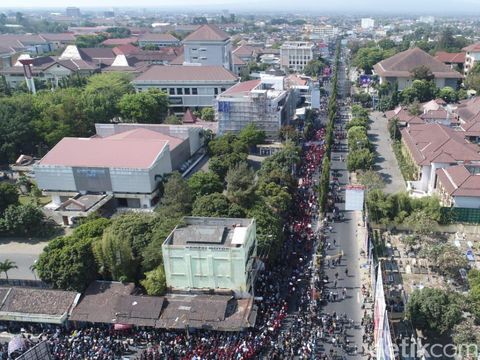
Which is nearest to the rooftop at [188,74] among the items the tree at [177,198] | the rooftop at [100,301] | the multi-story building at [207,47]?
the multi-story building at [207,47]

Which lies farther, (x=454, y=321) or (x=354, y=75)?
(x=354, y=75)

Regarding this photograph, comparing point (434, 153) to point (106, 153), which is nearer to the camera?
point (106, 153)

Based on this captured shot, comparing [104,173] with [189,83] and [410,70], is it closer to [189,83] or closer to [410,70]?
[189,83]

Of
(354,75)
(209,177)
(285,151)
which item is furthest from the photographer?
(354,75)

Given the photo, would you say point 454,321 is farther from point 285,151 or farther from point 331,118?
point 331,118

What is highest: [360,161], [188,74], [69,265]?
[188,74]

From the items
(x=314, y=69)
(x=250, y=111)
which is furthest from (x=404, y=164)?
(x=314, y=69)

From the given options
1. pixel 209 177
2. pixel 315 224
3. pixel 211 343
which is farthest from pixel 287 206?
pixel 211 343
